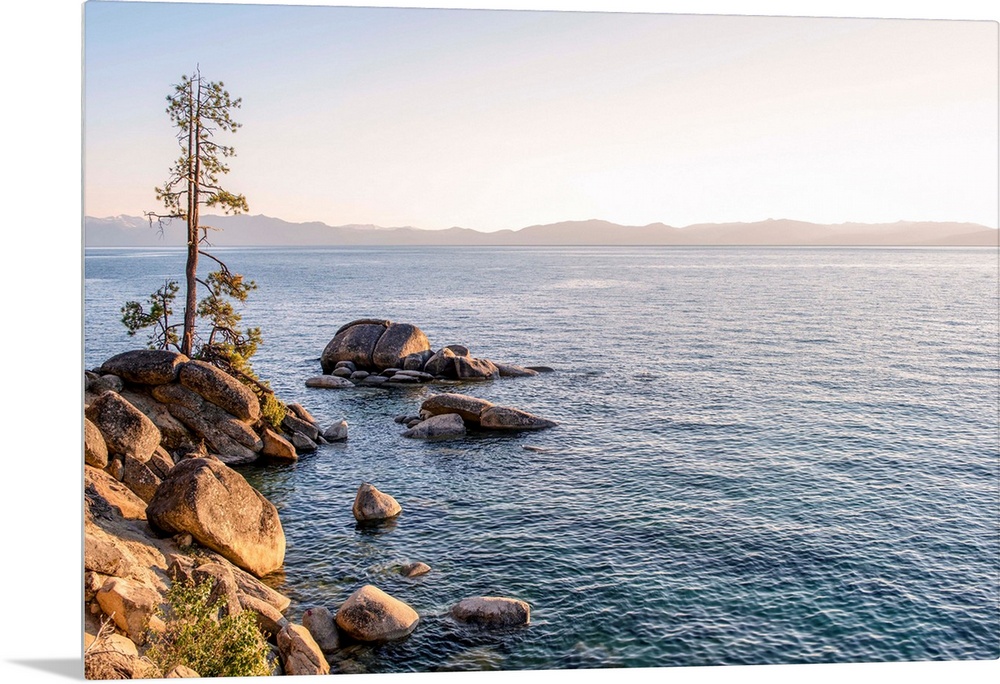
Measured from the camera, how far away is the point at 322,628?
69.3 feet

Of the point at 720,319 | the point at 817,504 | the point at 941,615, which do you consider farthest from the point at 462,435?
the point at 720,319

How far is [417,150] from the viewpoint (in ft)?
113

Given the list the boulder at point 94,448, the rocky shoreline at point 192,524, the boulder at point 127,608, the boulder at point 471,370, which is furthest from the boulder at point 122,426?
the boulder at point 471,370

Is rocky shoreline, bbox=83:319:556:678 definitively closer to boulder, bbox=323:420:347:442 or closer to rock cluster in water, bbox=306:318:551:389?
boulder, bbox=323:420:347:442

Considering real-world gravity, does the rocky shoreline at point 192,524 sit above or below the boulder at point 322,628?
above

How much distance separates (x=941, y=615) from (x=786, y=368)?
97.5ft

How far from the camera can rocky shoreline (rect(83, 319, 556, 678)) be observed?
61.3 feet

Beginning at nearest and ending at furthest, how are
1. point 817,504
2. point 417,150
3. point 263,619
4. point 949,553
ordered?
point 263,619
point 949,553
point 817,504
point 417,150

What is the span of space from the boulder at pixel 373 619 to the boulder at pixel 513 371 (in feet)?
108

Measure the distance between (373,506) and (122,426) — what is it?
8.37m

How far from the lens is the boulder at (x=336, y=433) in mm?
38781

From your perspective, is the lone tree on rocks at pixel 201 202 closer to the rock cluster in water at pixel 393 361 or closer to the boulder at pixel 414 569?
the boulder at pixel 414 569

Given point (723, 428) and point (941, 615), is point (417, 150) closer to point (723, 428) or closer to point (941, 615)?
point (723, 428)

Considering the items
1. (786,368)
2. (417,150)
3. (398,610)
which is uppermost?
(417,150)
